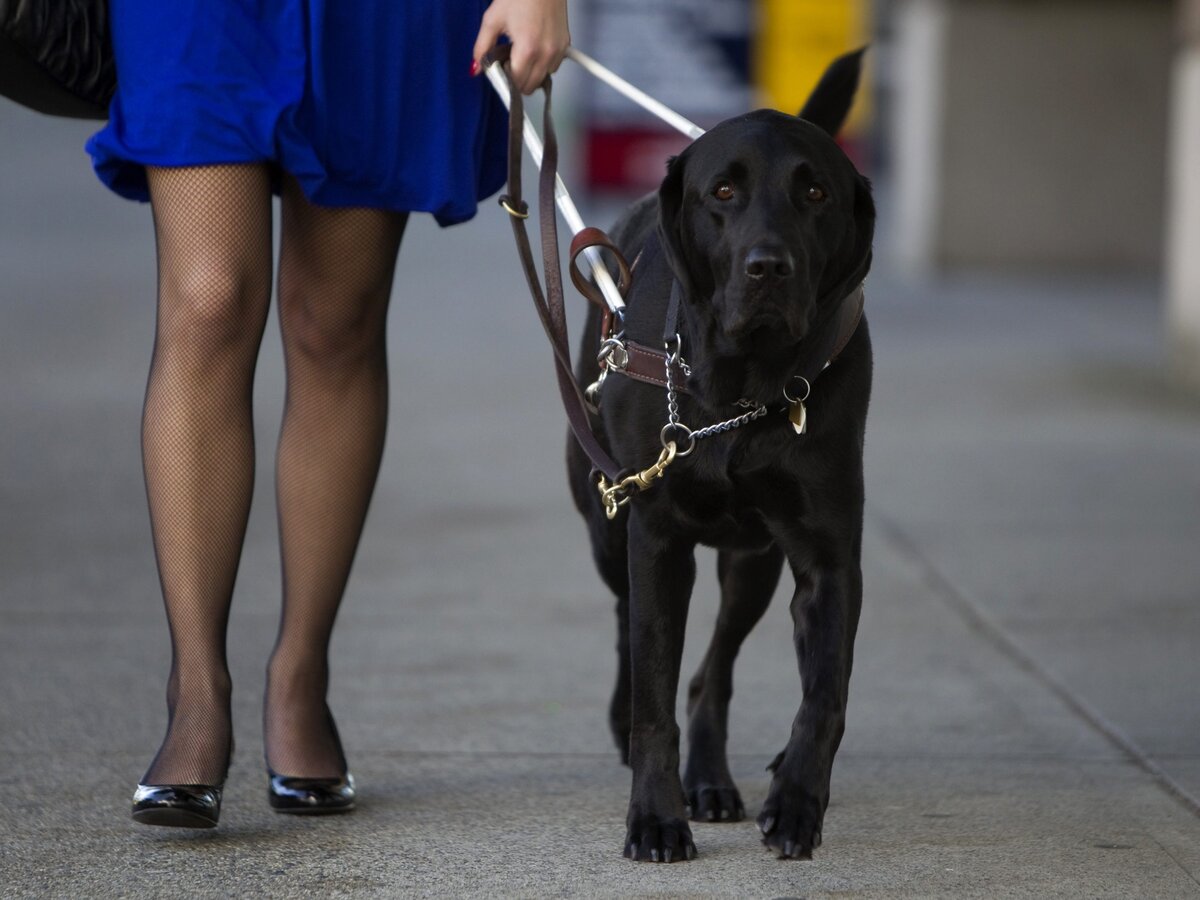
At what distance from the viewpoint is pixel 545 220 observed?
296cm

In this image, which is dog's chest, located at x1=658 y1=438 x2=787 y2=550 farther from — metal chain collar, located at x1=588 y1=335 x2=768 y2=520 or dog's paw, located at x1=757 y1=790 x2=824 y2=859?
dog's paw, located at x1=757 y1=790 x2=824 y2=859

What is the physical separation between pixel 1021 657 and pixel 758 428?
1.75 meters

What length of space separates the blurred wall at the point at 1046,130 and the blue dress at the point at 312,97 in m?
12.3

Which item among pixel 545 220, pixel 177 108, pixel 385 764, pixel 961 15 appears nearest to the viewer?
pixel 177 108

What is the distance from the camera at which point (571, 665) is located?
163 inches

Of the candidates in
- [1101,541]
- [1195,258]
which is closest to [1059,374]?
[1195,258]

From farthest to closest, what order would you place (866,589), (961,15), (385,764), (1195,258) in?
(961,15) < (1195,258) < (866,589) < (385,764)

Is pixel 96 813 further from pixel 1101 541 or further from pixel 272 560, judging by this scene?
pixel 1101 541

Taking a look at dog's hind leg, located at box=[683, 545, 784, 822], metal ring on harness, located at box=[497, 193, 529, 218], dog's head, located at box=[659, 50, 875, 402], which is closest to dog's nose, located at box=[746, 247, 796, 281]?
dog's head, located at box=[659, 50, 875, 402]

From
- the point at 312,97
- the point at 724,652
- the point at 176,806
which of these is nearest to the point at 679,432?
the point at 724,652

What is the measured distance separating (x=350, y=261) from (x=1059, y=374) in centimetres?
667

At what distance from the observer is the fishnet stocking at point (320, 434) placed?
3010mm

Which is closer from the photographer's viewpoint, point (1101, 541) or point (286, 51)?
point (286, 51)

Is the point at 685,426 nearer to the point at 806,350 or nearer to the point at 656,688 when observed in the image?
the point at 806,350
